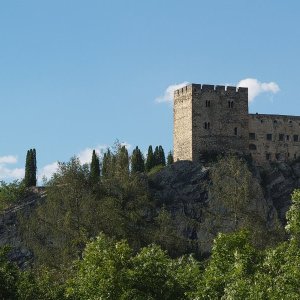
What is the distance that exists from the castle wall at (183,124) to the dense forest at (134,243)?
4.20 meters

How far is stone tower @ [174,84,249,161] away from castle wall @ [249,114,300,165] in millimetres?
1339

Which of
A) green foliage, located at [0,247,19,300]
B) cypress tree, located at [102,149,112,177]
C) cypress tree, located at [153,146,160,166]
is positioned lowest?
green foliage, located at [0,247,19,300]

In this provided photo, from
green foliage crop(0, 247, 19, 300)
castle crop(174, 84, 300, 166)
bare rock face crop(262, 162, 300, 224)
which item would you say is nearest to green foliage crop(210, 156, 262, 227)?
castle crop(174, 84, 300, 166)

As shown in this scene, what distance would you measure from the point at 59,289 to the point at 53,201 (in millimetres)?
34461

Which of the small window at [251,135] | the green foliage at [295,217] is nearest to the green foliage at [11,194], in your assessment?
the small window at [251,135]

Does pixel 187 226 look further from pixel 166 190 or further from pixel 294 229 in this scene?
pixel 294 229

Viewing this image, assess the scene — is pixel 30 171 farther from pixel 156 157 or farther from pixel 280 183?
pixel 280 183

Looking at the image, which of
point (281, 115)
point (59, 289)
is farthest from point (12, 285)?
point (281, 115)

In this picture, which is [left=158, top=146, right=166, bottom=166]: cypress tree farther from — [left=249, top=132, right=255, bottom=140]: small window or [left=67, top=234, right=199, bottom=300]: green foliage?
[left=67, top=234, right=199, bottom=300]: green foliage

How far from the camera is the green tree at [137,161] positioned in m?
127

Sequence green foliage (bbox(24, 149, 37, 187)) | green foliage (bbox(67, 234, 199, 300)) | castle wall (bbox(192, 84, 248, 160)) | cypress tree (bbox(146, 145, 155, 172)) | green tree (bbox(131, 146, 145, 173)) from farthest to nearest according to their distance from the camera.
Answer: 1. green foliage (bbox(24, 149, 37, 187))
2. cypress tree (bbox(146, 145, 155, 172))
3. green tree (bbox(131, 146, 145, 173))
4. castle wall (bbox(192, 84, 248, 160))
5. green foliage (bbox(67, 234, 199, 300))

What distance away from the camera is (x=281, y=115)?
12162cm

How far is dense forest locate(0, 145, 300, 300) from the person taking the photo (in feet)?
186

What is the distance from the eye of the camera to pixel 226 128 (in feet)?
386
